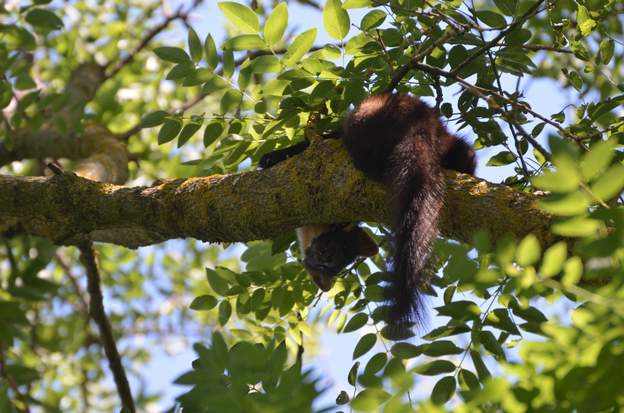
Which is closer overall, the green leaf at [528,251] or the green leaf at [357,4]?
the green leaf at [528,251]

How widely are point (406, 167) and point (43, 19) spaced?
216 cm

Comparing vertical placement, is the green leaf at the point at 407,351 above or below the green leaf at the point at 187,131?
below

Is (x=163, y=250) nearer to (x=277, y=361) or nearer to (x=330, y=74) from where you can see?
(x=330, y=74)

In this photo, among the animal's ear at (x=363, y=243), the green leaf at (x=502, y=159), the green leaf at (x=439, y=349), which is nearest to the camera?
the green leaf at (x=439, y=349)

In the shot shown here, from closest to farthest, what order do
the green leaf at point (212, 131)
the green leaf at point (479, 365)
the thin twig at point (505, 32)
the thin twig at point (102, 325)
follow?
the green leaf at point (479, 365) < the thin twig at point (505, 32) < the green leaf at point (212, 131) < the thin twig at point (102, 325)

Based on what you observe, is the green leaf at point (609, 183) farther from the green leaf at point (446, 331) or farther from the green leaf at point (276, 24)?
the green leaf at point (276, 24)

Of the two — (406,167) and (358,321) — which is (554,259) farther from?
(358,321)

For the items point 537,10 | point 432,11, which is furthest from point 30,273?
point 537,10

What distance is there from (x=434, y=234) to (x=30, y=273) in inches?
53.8

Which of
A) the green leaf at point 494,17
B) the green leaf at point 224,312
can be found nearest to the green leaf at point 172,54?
the green leaf at point 224,312

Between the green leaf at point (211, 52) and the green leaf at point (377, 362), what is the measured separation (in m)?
1.33

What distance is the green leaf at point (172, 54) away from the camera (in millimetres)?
2912

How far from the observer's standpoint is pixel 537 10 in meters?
2.72

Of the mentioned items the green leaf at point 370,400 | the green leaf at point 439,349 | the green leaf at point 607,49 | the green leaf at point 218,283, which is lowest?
the green leaf at point 370,400
